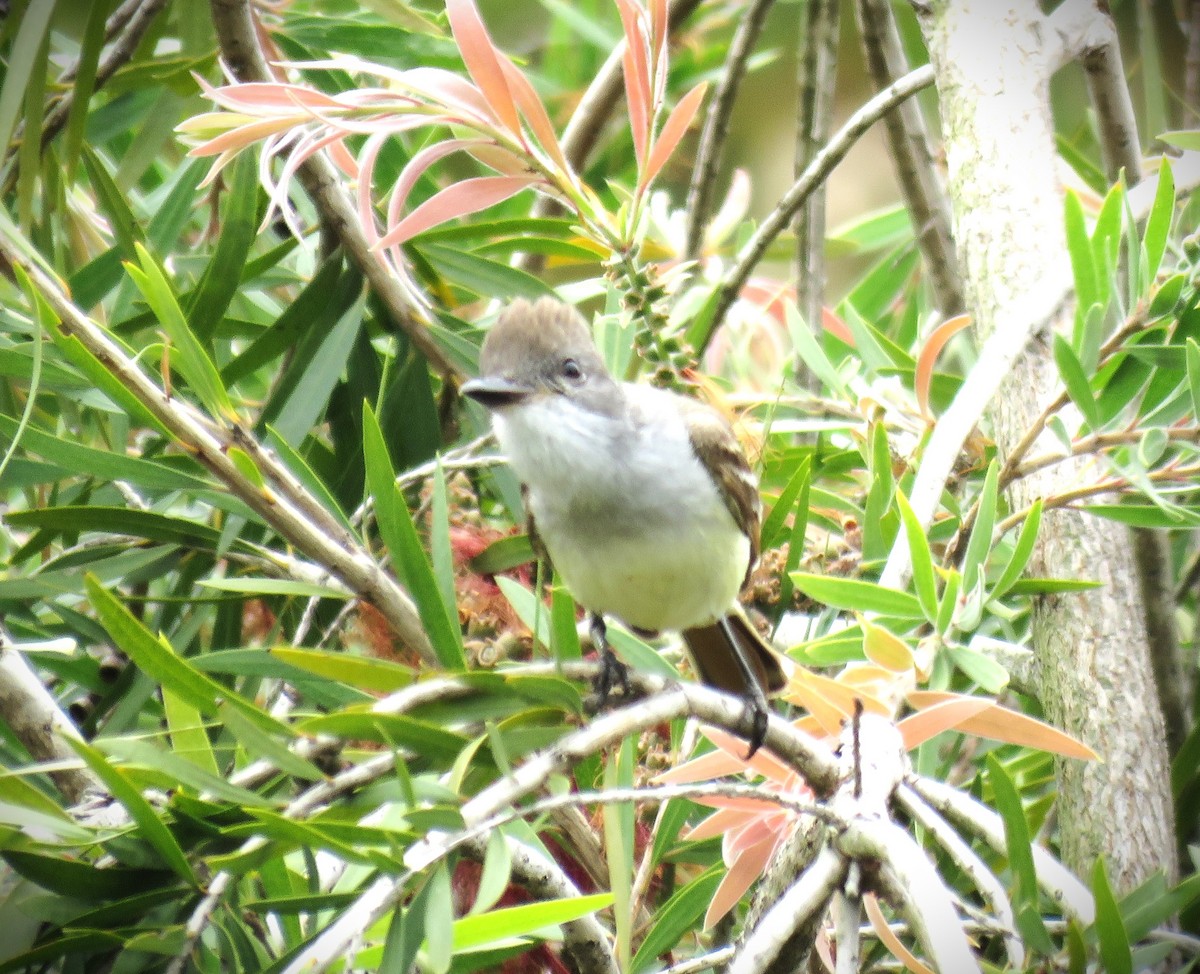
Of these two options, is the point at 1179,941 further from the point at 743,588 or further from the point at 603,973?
the point at 743,588

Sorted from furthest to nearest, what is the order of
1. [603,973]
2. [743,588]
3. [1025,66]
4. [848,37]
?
1. [848,37]
2. [743,588]
3. [1025,66]
4. [603,973]

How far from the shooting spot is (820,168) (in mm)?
1927

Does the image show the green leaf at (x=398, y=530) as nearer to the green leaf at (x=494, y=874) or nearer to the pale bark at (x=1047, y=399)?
the green leaf at (x=494, y=874)

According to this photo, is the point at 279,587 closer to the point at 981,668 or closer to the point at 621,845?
the point at 621,845

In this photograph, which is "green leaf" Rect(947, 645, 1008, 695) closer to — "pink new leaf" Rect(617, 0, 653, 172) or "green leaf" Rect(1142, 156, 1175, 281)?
"green leaf" Rect(1142, 156, 1175, 281)

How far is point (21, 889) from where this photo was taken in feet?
3.49

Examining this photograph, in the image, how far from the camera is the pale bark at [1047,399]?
1.43 m

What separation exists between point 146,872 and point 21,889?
0.35ft

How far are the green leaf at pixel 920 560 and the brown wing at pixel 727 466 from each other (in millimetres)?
676

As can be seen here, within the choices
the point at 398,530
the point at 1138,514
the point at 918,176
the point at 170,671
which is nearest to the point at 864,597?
the point at 1138,514

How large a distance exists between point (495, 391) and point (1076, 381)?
0.77 metres

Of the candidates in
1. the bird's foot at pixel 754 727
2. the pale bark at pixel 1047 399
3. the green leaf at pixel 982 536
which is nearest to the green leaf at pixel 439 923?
the bird's foot at pixel 754 727

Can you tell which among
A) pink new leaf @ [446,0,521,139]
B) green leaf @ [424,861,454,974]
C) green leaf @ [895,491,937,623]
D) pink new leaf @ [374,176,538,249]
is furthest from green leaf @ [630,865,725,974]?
pink new leaf @ [446,0,521,139]

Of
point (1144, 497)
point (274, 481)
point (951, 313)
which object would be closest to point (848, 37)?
point (951, 313)
